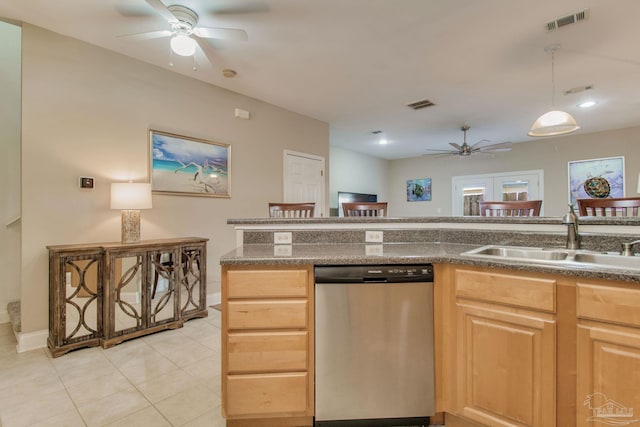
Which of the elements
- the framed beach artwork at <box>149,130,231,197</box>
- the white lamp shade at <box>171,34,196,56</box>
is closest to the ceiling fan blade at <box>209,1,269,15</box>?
the white lamp shade at <box>171,34,196,56</box>

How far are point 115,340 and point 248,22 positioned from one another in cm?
285

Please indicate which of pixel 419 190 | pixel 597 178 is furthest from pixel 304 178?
pixel 597 178

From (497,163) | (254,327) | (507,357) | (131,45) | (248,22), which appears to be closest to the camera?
(507,357)

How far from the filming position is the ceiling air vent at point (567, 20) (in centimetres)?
225

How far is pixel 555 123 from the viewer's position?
2.73 metres

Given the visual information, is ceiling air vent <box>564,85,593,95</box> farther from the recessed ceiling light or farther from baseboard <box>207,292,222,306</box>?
baseboard <box>207,292,222,306</box>

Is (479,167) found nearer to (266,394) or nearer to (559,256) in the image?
(559,256)

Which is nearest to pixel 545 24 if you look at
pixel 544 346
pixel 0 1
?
pixel 544 346

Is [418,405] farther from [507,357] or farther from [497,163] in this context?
[497,163]

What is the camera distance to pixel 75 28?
97.3 inches

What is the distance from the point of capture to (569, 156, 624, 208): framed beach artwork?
18.0 ft

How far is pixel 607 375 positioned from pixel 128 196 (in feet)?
10.8

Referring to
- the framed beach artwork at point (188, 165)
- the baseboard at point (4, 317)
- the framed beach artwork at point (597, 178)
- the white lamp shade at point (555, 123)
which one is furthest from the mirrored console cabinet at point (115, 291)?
the framed beach artwork at point (597, 178)

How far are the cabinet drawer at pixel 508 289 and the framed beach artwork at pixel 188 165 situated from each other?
294 centimetres
